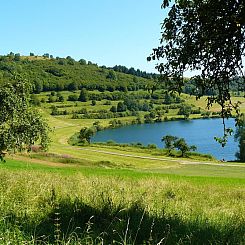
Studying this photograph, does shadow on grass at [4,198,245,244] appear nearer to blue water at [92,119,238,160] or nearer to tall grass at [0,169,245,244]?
tall grass at [0,169,245,244]

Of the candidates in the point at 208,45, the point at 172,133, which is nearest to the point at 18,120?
the point at 208,45

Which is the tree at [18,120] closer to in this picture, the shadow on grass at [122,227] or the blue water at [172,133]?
the shadow on grass at [122,227]

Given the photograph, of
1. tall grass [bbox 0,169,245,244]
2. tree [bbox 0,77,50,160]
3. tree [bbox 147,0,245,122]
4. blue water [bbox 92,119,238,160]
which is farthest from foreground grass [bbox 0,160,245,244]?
blue water [bbox 92,119,238,160]

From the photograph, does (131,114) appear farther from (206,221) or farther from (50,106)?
(206,221)

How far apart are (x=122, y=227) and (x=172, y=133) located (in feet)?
488

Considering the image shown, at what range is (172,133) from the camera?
153m

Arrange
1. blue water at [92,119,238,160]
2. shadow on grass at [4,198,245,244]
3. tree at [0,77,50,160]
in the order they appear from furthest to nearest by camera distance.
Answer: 1. blue water at [92,119,238,160]
2. tree at [0,77,50,160]
3. shadow on grass at [4,198,245,244]

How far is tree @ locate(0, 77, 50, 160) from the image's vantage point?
77.8 ft

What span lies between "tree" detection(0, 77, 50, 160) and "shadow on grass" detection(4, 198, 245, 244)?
1777 centimetres

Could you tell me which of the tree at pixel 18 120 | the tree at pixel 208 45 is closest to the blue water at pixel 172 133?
the tree at pixel 18 120

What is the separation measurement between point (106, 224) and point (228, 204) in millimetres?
4697

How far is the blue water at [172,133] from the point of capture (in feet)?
409

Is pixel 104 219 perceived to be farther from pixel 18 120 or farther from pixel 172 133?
pixel 172 133

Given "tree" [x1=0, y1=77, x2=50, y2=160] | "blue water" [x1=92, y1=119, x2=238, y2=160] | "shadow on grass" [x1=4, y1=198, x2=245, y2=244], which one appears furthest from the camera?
"blue water" [x1=92, y1=119, x2=238, y2=160]
